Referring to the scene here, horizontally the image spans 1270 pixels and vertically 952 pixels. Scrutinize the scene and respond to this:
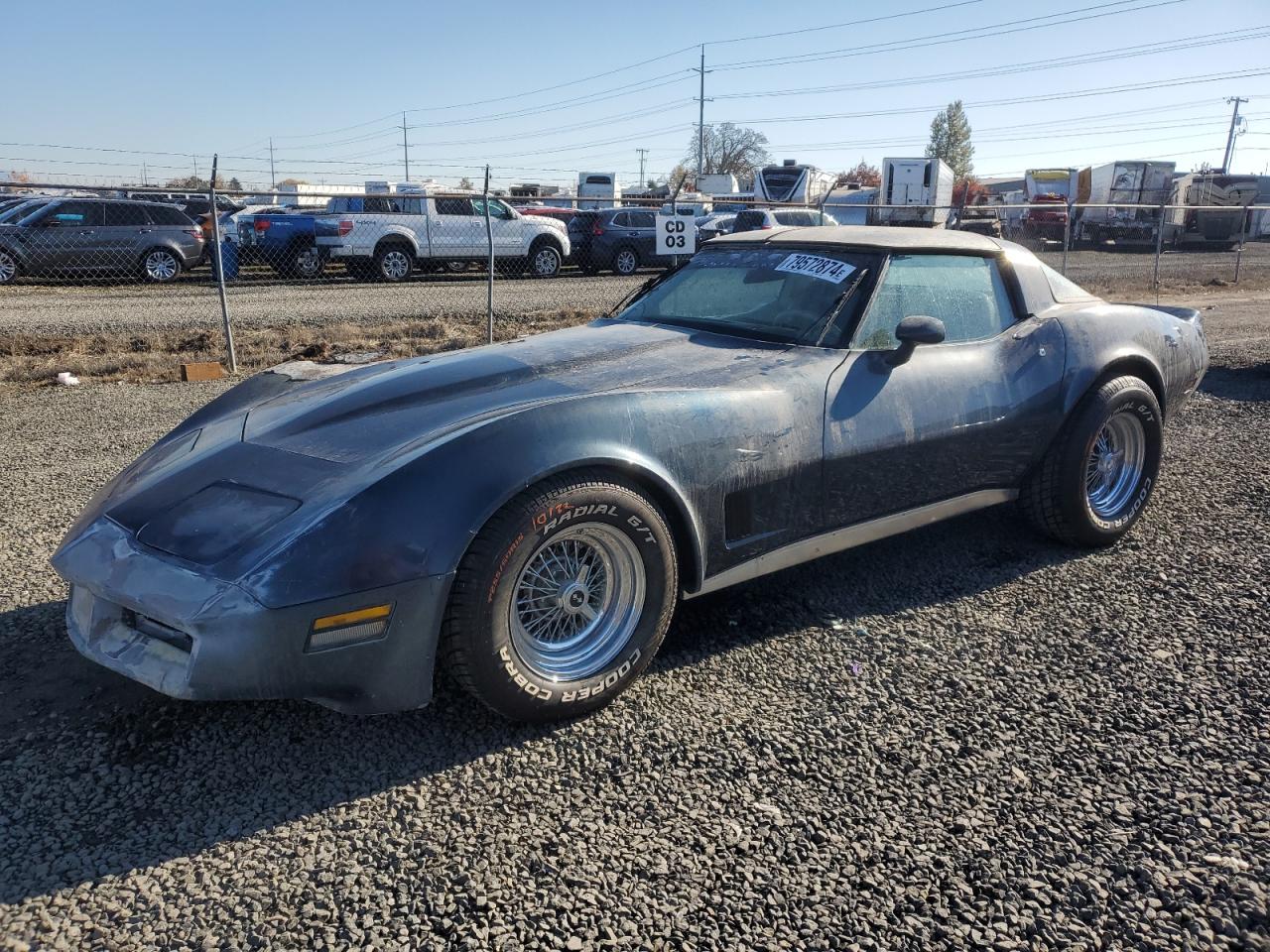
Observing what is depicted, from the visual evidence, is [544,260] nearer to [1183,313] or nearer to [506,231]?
[506,231]

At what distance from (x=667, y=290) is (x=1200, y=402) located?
5.22 meters

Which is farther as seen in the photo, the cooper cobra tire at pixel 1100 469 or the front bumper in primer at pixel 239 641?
the cooper cobra tire at pixel 1100 469

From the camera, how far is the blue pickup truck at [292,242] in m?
17.5

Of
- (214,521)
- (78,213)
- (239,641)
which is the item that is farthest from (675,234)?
(78,213)

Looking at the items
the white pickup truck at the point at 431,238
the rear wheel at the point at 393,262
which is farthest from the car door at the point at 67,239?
the rear wheel at the point at 393,262

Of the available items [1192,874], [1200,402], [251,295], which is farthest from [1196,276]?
[1192,874]

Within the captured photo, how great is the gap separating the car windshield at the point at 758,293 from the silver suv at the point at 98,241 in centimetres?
1517

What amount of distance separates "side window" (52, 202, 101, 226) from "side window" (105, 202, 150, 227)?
17 centimetres

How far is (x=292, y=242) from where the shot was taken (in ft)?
58.5

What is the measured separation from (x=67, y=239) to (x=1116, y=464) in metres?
17.7

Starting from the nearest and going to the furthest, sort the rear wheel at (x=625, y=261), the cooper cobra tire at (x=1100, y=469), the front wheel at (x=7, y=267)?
1. the cooper cobra tire at (x=1100, y=469)
2. the front wheel at (x=7, y=267)
3. the rear wheel at (x=625, y=261)

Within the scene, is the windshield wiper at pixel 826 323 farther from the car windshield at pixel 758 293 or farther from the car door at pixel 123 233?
the car door at pixel 123 233

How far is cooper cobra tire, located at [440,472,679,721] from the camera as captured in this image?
2561 millimetres

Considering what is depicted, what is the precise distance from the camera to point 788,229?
14.8 ft
